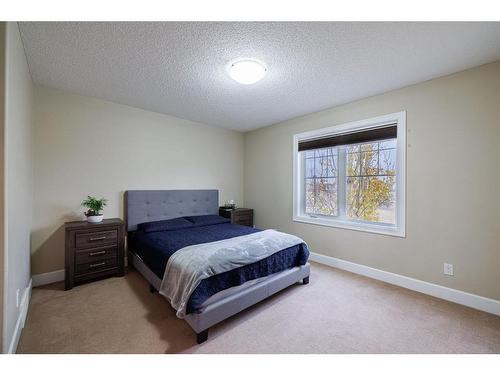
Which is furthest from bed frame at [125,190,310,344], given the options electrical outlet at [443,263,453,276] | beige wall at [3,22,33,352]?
electrical outlet at [443,263,453,276]

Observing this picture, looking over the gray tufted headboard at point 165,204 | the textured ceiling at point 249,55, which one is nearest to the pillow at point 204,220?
the gray tufted headboard at point 165,204

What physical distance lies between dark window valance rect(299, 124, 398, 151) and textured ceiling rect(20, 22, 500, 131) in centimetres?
48

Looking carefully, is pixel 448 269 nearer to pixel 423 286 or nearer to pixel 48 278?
pixel 423 286

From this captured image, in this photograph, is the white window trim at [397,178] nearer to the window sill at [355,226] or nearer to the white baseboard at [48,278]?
the window sill at [355,226]

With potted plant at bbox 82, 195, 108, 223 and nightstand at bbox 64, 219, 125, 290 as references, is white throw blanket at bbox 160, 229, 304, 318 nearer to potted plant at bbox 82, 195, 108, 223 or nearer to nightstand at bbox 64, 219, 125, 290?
nightstand at bbox 64, 219, 125, 290

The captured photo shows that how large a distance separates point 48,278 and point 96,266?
1.91ft

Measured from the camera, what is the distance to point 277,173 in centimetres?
400

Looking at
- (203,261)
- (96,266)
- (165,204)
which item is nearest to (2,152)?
(203,261)

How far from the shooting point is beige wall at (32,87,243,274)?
8.45 feet

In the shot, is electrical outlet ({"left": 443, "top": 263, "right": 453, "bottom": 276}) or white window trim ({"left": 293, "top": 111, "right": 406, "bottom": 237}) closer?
electrical outlet ({"left": 443, "top": 263, "right": 453, "bottom": 276})

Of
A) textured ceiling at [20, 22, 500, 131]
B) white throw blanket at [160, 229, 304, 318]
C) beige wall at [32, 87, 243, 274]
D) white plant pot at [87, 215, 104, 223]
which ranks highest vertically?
textured ceiling at [20, 22, 500, 131]

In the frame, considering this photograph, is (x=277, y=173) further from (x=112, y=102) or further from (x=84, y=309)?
(x=84, y=309)

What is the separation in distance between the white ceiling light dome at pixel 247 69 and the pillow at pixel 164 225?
7.11ft

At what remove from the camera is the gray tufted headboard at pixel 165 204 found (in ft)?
10.3
